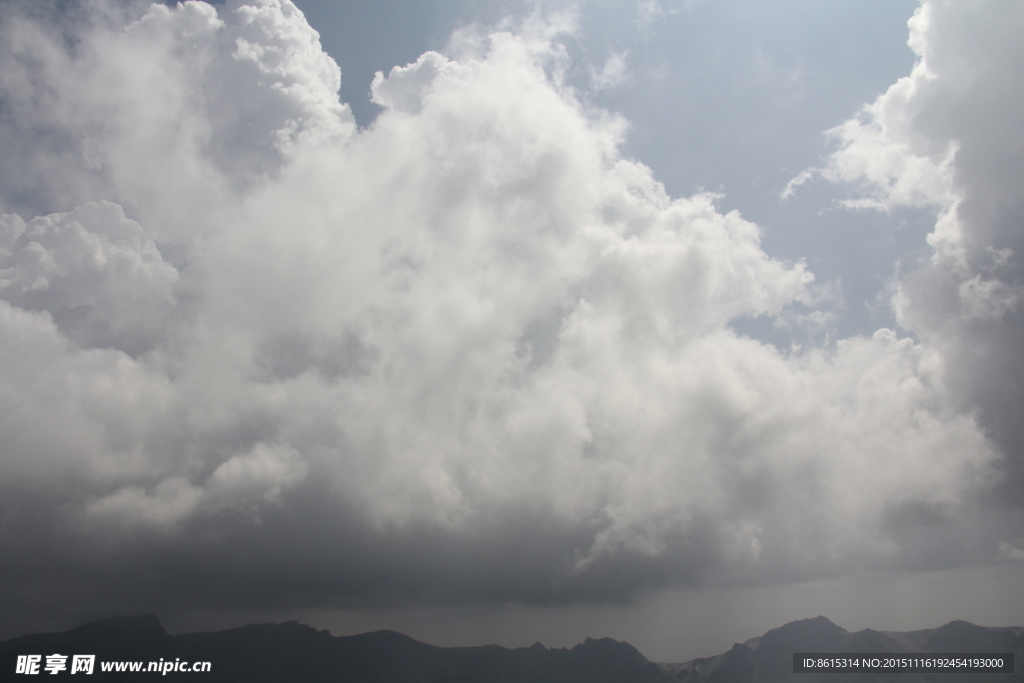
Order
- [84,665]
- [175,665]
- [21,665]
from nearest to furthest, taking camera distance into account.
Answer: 1. [84,665]
2. [175,665]
3. [21,665]

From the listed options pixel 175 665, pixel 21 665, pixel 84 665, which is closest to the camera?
pixel 84 665

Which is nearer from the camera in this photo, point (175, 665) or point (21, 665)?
point (175, 665)

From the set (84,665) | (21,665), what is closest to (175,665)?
(84,665)

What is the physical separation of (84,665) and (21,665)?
5625 centimetres

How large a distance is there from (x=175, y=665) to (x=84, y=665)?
936 inches

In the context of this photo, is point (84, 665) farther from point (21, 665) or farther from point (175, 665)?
point (21, 665)

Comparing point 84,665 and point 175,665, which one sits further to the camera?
point 175,665

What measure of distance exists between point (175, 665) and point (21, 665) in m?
62.3

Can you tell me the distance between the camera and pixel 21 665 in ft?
573

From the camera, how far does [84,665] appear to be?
478 ft

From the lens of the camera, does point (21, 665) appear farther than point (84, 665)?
Yes
